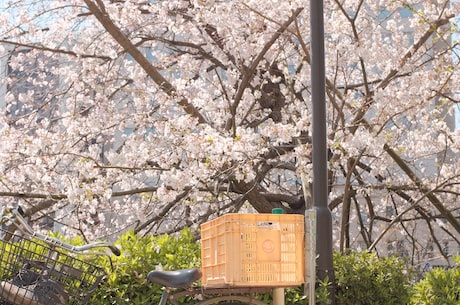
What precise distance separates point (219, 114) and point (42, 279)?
24.5ft

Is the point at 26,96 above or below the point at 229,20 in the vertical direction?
A: above

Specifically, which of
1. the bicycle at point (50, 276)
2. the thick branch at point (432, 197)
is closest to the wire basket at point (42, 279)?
the bicycle at point (50, 276)

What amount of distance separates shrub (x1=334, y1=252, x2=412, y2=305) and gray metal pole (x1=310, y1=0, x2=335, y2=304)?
0.31 m

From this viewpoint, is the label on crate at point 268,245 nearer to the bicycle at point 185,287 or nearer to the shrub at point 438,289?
the bicycle at point 185,287

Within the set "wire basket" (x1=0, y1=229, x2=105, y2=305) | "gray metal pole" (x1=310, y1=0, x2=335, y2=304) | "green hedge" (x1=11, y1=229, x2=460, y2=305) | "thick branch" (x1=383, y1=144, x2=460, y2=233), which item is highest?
"thick branch" (x1=383, y1=144, x2=460, y2=233)

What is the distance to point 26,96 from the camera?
47.8 ft

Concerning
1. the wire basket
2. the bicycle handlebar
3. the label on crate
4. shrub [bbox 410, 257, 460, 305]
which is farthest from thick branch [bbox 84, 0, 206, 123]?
the label on crate

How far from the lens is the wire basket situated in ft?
12.4

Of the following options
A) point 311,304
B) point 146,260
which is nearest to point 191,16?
point 146,260

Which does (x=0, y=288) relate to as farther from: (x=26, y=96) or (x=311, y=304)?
(x=26, y=96)

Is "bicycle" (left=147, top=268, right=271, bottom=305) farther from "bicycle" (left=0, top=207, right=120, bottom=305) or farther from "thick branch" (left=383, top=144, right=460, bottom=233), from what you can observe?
"thick branch" (left=383, top=144, right=460, bottom=233)

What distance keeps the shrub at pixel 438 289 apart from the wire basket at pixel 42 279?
10.5 feet

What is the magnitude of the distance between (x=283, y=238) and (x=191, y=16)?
24.7 ft

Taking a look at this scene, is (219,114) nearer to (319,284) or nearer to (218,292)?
(319,284)
